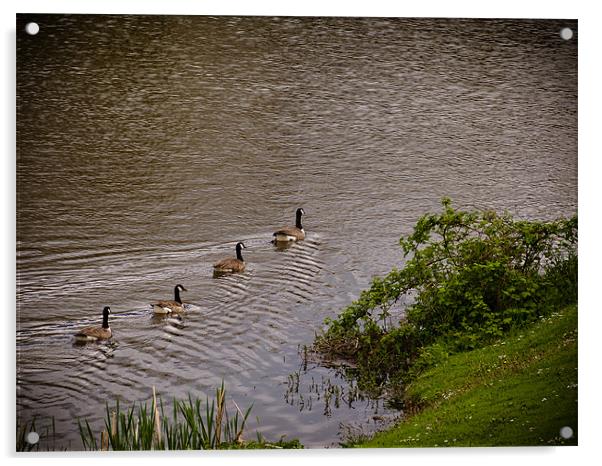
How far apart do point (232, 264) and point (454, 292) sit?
5.85 feet

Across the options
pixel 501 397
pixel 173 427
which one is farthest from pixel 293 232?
pixel 501 397

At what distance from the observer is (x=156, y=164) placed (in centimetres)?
891

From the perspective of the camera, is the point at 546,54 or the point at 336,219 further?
the point at 336,219

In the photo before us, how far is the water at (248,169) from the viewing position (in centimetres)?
834

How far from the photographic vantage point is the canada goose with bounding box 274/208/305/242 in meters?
8.93

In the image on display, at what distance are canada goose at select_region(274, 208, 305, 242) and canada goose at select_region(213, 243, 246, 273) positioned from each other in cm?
36

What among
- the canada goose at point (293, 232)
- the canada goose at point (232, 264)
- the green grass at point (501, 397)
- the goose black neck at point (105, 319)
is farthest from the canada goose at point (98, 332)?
the green grass at point (501, 397)

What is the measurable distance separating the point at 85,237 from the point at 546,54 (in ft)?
11.9

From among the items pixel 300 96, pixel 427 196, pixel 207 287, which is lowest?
pixel 207 287

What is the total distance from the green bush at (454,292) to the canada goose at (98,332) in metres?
1.57

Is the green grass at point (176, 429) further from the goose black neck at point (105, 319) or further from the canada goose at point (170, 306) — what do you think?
the canada goose at point (170, 306)

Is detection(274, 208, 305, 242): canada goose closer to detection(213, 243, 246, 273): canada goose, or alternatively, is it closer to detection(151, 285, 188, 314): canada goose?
detection(213, 243, 246, 273): canada goose
